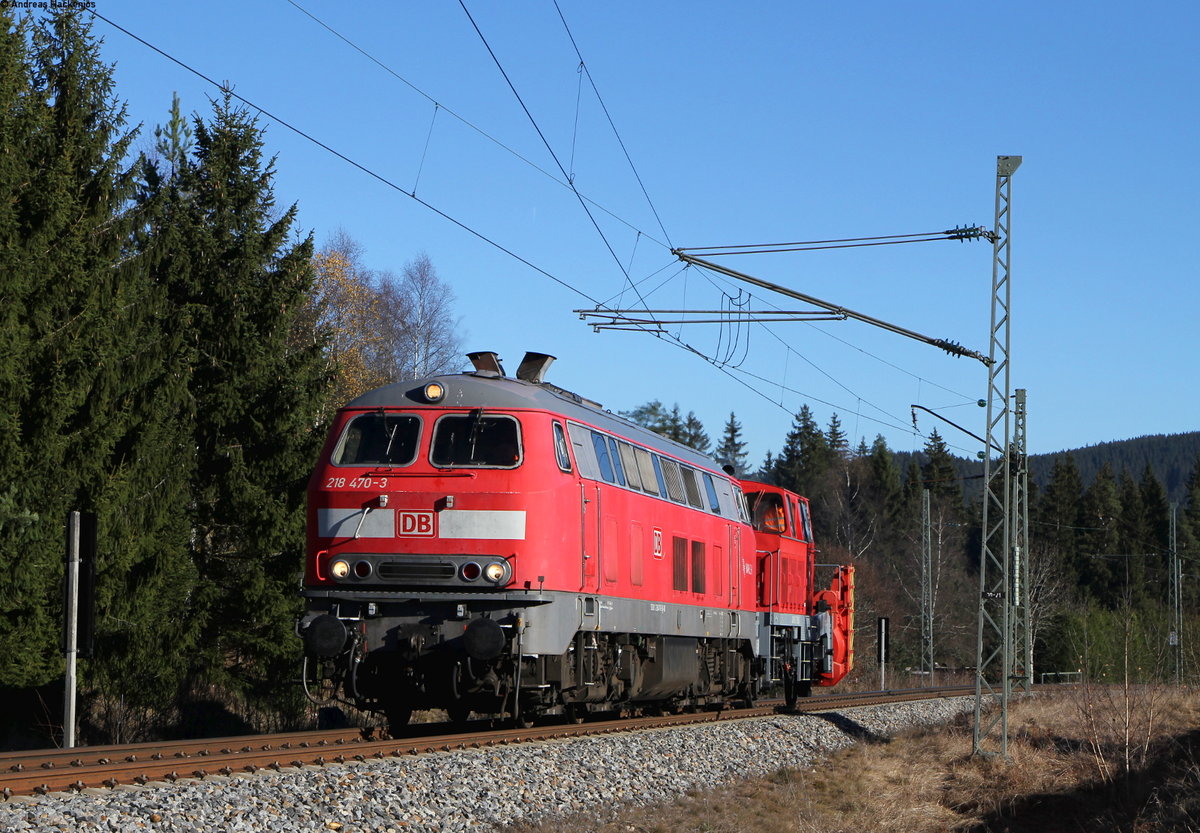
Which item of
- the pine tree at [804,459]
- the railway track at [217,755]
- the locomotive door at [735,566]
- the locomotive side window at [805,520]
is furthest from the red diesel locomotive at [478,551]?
the pine tree at [804,459]

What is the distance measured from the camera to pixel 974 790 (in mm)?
19172

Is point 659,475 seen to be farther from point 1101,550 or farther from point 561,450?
point 1101,550

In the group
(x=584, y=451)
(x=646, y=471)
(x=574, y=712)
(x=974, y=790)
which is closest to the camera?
(x=584, y=451)

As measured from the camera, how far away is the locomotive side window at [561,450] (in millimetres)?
14977

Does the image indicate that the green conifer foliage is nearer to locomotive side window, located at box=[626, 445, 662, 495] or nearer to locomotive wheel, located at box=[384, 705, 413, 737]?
locomotive wheel, located at box=[384, 705, 413, 737]

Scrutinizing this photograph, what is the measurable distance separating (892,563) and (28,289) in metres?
70.2

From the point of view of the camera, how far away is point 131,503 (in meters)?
19.6

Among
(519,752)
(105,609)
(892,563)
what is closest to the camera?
(519,752)

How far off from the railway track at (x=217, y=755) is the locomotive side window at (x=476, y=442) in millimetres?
2940

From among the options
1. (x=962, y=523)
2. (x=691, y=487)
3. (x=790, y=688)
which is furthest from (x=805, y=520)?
(x=962, y=523)

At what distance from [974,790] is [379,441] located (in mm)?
10214

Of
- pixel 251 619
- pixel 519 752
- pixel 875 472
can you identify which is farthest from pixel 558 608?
pixel 875 472

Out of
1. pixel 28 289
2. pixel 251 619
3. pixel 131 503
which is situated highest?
pixel 28 289

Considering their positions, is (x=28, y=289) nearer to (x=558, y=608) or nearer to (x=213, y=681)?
(x=213, y=681)
